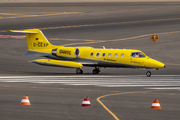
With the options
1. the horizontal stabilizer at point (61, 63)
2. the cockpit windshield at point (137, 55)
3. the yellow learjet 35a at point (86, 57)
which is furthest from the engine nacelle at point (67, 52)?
the cockpit windshield at point (137, 55)

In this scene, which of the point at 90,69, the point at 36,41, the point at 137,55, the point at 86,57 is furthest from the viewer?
the point at 90,69

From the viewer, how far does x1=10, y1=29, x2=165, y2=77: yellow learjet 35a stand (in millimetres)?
37344

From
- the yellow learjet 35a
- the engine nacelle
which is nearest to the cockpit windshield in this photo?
the yellow learjet 35a

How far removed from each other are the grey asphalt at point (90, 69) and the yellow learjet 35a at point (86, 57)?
1.07m

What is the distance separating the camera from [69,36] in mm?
64500

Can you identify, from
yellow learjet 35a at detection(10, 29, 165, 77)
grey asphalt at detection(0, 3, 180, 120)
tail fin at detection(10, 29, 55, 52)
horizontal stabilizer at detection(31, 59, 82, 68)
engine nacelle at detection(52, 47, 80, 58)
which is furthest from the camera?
tail fin at detection(10, 29, 55, 52)

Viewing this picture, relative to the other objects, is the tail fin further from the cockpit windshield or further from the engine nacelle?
the cockpit windshield

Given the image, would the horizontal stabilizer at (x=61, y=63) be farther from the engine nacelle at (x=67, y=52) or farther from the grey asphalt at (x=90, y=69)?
the engine nacelle at (x=67, y=52)

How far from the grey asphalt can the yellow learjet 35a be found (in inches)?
42.0

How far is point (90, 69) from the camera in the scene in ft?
151

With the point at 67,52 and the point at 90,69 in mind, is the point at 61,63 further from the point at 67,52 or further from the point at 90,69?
the point at 90,69

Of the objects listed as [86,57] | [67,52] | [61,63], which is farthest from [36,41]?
[86,57]

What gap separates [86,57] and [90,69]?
5.93 metres

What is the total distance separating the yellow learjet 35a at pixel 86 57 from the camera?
123 feet
